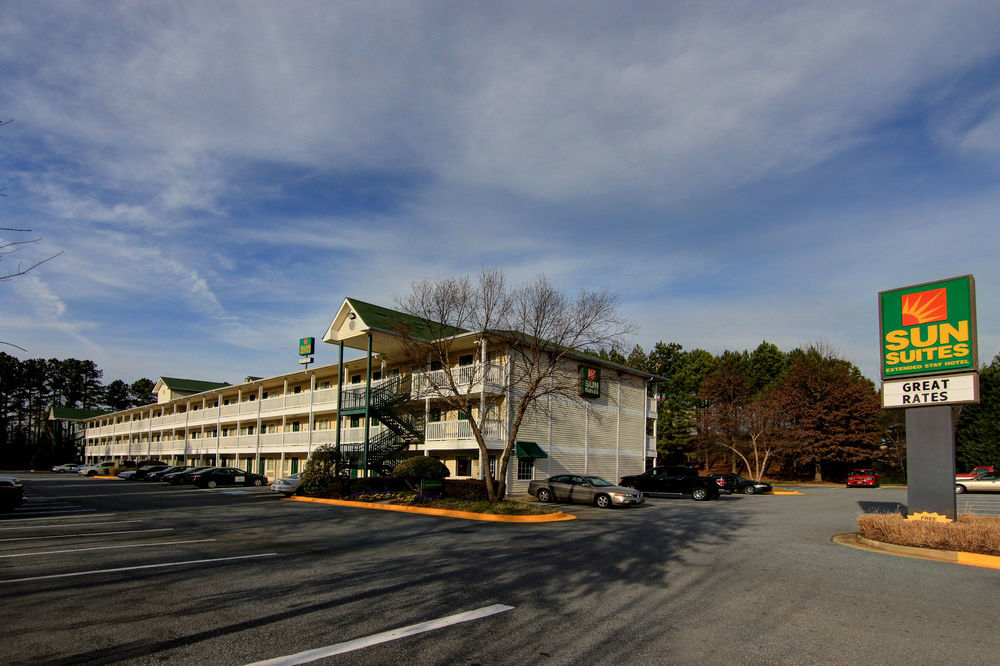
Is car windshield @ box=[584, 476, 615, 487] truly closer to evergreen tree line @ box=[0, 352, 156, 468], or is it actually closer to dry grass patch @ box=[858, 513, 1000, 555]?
dry grass patch @ box=[858, 513, 1000, 555]

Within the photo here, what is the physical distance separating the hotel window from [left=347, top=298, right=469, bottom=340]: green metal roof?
7199 millimetres

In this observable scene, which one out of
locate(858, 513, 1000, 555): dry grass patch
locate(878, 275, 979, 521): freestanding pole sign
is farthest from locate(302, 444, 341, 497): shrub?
locate(878, 275, 979, 521): freestanding pole sign

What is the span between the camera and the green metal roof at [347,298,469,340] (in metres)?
26.4

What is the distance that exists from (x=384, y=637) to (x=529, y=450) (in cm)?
2463

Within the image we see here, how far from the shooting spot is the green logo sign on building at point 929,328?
51.1 ft

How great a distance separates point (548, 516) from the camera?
20766 mm

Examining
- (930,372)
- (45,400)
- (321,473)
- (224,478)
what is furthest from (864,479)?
(45,400)

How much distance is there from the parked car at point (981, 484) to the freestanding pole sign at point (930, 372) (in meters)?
22.8

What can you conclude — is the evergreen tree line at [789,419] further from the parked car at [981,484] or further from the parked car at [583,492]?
the parked car at [583,492]

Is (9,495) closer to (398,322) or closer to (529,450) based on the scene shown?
(398,322)

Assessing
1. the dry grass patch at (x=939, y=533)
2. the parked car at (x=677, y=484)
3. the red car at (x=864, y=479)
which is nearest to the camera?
the dry grass patch at (x=939, y=533)

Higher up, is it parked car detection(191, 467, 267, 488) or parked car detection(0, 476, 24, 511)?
parked car detection(0, 476, 24, 511)

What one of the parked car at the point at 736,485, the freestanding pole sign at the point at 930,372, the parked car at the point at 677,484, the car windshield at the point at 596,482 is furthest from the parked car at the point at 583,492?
the parked car at the point at 736,485

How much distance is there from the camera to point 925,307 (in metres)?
16.4
